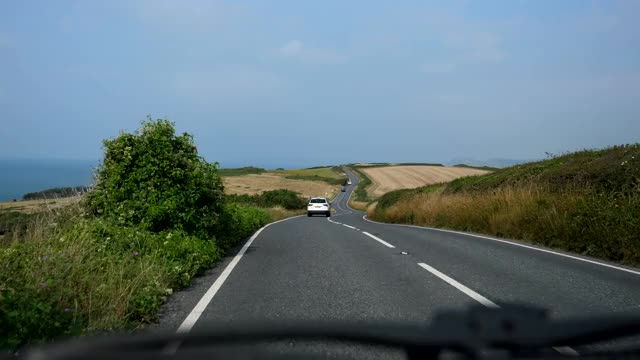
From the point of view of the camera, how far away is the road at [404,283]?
22.1ft

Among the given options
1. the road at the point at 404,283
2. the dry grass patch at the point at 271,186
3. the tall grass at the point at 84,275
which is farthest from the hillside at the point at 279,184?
the tall grass at the point at 84,275

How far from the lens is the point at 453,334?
2.36m

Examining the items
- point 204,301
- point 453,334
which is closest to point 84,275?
point 204,301

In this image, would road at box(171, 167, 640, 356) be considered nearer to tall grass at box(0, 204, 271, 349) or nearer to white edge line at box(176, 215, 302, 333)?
white edge line at box(176, 215, 302, 333)

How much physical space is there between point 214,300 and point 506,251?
7500 mm

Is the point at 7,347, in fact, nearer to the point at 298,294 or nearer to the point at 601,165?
the point at 298,294

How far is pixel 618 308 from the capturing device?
666 cm

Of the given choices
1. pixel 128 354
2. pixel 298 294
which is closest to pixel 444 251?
pixel 298 294

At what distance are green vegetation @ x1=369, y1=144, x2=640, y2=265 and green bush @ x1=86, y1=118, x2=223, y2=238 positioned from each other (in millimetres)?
8182

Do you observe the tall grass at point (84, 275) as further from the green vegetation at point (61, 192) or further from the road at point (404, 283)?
the green vegetation at point (61, 192)

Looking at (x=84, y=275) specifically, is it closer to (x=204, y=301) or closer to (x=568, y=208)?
(x=204, y=301)

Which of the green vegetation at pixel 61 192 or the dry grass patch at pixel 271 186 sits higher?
the green vegetation at pixel 61 192

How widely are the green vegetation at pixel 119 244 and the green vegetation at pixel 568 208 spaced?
7911mm

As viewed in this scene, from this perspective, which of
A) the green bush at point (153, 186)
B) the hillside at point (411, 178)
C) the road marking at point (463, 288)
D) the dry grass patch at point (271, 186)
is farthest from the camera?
the hillside at point (411, 178)
